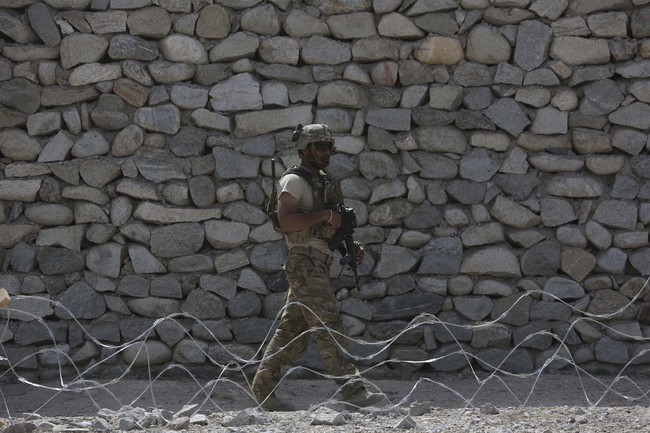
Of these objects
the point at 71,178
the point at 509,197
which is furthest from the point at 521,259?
the point at 71,178

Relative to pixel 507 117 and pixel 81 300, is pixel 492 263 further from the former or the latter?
pixel 81 300

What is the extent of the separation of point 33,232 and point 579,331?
12.7ft

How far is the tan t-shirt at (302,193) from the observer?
19.8ft

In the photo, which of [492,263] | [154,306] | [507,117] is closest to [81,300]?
[154,306]

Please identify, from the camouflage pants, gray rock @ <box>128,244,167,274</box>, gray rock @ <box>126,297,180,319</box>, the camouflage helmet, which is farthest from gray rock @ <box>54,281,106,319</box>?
the camouflage helmet

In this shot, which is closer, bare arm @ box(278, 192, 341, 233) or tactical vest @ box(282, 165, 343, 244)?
bare arm @ box(278, 192, 341, 233)

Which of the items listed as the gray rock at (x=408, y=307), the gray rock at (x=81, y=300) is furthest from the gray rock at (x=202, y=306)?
the gray rock at (x=408, y=307)

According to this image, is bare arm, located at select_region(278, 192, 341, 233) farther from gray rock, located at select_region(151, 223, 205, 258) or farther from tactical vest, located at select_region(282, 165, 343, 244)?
gray rock, located at select_region(151, 223, 205, 258)

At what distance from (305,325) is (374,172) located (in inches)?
63.2

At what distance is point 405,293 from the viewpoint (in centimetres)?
747

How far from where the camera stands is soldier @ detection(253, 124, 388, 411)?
6.05 metres

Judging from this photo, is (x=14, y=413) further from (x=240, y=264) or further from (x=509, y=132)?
(x=509, y=132)

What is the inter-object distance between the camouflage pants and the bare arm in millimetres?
251

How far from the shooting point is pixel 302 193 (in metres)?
6.08
